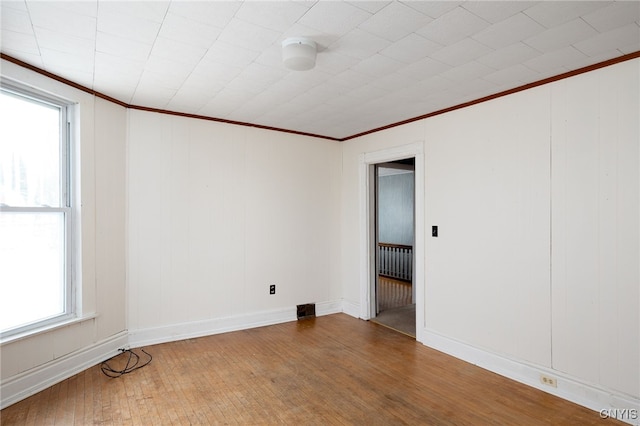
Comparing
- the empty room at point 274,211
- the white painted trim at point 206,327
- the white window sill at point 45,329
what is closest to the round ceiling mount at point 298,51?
the empty room at point 274,211

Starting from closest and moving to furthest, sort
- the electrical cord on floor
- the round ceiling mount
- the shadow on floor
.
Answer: the round ceiling mount < the electrical cord on floor < the shadow on floor

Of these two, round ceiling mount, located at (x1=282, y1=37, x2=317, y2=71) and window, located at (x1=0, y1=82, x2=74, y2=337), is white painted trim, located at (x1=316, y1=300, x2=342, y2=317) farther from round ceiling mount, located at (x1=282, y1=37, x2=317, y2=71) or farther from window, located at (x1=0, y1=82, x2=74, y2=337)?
round ceiling mount, located at (x1=282, y1=37, x2=317, y2=71)

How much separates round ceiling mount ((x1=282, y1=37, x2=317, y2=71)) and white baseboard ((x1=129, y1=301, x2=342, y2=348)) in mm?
2987

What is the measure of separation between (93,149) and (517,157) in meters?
3.70

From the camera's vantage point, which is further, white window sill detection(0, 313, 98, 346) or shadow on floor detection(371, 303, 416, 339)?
shadow on floor detection(371, 303, 416, 339)

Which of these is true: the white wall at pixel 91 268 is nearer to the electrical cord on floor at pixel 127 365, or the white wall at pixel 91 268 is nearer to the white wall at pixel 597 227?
the electrical cord on floor at pixel 127 365

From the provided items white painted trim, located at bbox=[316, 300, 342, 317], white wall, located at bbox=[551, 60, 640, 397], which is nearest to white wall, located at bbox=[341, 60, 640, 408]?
white wall, located at bbox=[551, 60, 640, 397]

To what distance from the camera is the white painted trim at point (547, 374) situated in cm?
236

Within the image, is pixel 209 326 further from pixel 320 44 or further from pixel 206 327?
pixel 320 44

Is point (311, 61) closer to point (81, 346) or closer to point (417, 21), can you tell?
point (417, 21)

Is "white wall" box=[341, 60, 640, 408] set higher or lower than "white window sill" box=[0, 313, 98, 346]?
higher

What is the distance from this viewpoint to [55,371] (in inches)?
109

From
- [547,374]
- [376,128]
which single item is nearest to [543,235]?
[547,374]

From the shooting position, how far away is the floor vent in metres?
4.59
